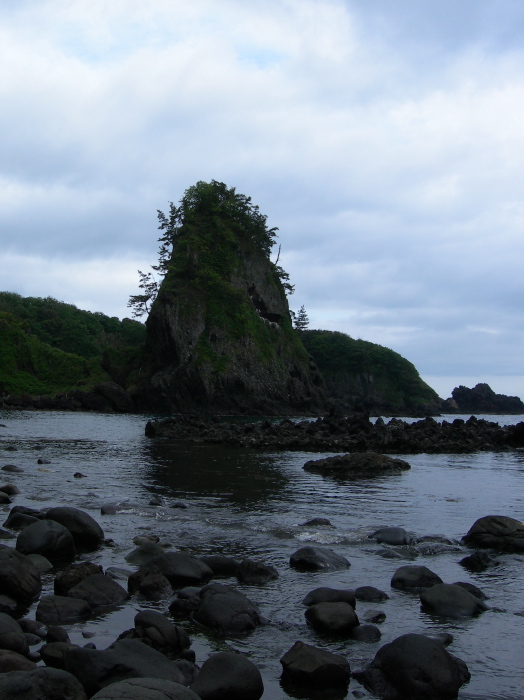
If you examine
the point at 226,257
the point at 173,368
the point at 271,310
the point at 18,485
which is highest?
the point at 226,257

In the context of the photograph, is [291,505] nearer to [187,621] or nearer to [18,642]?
[187,621]

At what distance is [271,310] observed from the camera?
88125mm

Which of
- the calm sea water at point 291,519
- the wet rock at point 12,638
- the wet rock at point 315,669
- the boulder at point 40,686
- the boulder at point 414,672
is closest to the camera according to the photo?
the boulder at point 40,686

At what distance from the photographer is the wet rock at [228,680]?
15.4 feet

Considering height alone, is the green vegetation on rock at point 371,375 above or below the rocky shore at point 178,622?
above

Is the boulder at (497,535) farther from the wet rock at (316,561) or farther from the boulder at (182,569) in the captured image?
the boulder at (182,569)

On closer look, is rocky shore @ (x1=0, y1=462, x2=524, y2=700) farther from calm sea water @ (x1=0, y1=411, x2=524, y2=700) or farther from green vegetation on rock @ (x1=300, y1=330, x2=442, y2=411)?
green vegetation on rock @ (x1=300, y1=330, x2=442, y2=411)

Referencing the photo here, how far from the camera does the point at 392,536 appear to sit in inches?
408

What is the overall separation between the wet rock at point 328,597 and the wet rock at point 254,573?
0.98 m

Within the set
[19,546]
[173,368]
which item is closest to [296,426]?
[19,546]

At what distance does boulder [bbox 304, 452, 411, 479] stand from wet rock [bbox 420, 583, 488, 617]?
43.4 feet

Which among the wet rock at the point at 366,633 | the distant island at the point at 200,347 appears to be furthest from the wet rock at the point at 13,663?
the distant island at the point at 200,347

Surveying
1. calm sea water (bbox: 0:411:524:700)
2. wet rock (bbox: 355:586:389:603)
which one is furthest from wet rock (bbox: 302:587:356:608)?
wet rock (bbox: 355:586:389:603)

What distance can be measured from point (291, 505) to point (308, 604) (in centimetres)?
714
